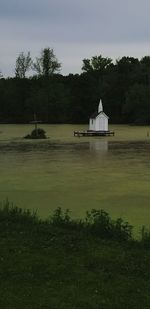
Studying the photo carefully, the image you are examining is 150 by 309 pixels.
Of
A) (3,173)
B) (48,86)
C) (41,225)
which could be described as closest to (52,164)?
(3,173)

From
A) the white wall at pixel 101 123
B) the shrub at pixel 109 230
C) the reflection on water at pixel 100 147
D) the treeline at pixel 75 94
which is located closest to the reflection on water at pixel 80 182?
the shrub at pixel 109 230

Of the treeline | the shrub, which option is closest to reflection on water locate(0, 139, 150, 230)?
the shrub

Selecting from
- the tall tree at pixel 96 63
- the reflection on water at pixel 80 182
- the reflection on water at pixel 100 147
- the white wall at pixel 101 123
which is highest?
the tall tree at pixel 96 63

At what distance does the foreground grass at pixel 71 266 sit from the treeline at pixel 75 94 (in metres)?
49.6

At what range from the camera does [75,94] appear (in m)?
62.3

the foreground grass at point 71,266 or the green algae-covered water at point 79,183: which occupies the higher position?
the foreground grass at point 71,266

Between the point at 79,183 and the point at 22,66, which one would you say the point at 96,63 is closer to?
the point at 22,66

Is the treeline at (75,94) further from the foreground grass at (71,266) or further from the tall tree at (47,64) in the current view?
the foreground grass at (71,266)

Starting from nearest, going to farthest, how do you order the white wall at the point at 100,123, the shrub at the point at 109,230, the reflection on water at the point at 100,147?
the shrub at the point at 109,230 → the reflection on water at the point at 100,147 → the white wall at the point at 100,123

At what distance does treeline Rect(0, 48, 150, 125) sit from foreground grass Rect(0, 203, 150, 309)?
1953 inches

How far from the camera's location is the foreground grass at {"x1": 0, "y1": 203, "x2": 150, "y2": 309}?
3.90 meters

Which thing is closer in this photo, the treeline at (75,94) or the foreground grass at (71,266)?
the foreground grass at (71,266)

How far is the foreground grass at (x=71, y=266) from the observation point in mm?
3898

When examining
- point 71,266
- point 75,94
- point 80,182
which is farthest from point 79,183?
point 75,94
